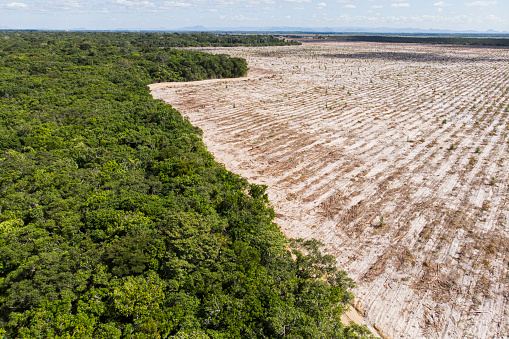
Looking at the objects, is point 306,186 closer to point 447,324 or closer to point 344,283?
point 344,283

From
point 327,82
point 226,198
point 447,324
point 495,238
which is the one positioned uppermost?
point 327,82

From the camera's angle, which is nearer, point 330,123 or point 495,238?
point 495,238

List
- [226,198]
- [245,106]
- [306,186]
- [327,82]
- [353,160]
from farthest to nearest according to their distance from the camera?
[327,82]
[245,106]
[353,160]
[306,186]
[226,198]

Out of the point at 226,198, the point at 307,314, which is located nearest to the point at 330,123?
the point at 226,198

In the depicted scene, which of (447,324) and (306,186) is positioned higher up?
(306,186)

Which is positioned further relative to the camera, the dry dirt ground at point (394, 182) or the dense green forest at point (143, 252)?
the dry dirt ground at point (394, 182)
